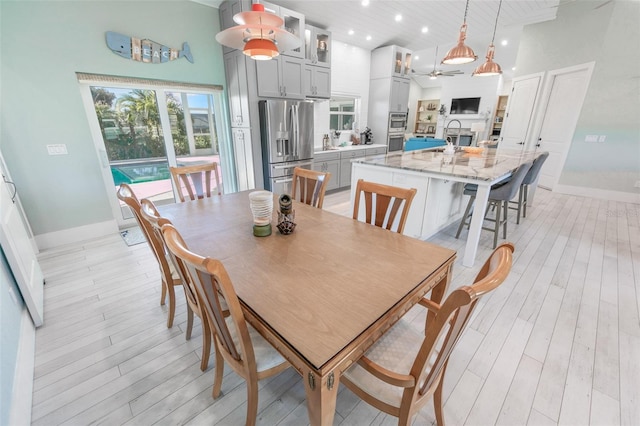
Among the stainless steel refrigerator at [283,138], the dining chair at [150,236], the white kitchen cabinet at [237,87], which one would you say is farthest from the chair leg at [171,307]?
the white kitchen cabinet at [237,87]

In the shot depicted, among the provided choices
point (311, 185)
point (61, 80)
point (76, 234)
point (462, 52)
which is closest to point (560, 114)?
point (462, 52)

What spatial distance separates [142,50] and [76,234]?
Answer: 2.36m

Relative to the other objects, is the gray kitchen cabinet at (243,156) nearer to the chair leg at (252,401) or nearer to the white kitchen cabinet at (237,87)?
the white kitchen cabinet at (237,87)

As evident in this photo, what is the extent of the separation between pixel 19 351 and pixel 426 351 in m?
2.28

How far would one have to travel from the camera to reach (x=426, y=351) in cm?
80

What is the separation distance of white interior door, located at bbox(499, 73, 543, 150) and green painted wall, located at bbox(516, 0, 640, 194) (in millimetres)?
397

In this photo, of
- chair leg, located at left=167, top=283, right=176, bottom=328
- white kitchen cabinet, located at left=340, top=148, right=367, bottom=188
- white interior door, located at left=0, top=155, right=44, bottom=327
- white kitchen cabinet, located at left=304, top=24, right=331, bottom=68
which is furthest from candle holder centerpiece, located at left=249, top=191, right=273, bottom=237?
white kitchen cabinet, located at left=340, top=148, right=367, bottom=188

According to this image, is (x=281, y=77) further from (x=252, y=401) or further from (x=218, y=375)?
(x=252, y=401)

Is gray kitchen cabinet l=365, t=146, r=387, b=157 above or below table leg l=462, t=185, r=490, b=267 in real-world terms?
above

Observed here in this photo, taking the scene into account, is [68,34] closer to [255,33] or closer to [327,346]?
[255,33]

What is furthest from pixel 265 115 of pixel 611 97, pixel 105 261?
pixel 611 97

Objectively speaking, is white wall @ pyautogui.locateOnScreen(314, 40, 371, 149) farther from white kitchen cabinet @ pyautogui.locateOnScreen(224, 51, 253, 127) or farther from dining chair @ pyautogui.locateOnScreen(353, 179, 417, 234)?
dining chair @ pyautogui.locateOnScreen(353, 179, 417, 234)

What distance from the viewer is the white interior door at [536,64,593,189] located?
4758mm

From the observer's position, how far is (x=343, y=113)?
19.8 feet
